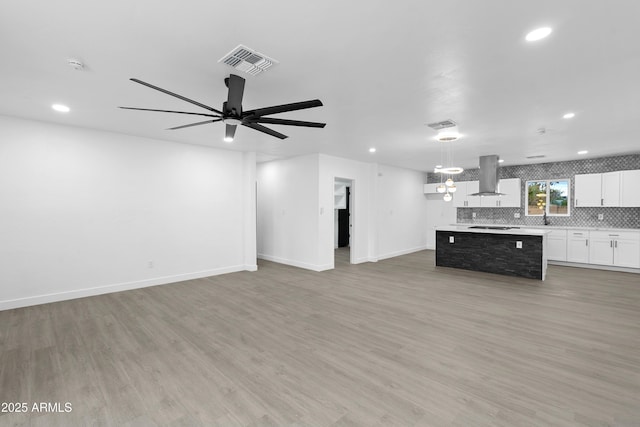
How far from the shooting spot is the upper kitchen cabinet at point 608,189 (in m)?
6.49

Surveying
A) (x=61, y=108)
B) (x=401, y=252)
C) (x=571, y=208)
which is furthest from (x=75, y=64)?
(x=571, y=208)

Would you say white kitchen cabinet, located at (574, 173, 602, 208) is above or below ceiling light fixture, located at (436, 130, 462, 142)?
below

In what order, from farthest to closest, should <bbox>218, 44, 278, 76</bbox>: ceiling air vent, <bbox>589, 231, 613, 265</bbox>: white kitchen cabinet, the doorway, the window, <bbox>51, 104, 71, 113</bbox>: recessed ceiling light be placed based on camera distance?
1. the doorway
2. the window
3. <bbox>589, 231, 613, 265</bbox>: white kitchen cabinet
4. <bbox>51, 104, 71, 113</bbox>: recessed ceiling light
5. <bbox>218, 44, 278, 76</bbox>: ceiling air vent

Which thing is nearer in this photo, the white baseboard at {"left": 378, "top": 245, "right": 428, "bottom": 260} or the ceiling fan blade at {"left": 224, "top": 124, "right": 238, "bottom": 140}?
the ceiling fan blade at {"left": 224, "top": 124, "right": 238, "bottom": 140}

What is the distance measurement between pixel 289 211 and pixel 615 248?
7.50m

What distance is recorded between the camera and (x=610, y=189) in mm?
6773

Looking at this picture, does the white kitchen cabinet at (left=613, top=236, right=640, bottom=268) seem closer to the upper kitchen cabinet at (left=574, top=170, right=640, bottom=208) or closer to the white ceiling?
the upper kitchen cabinet at (left=574, top=170, right=640, bottom=208)

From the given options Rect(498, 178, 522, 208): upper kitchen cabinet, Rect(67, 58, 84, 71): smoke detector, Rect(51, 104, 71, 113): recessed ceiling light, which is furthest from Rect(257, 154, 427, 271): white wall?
Rect(67, 58, 84, 71): smoke detector

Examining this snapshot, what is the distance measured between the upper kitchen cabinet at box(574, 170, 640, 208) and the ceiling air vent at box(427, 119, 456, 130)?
541 cm

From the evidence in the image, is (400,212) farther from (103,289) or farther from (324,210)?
(103,289)

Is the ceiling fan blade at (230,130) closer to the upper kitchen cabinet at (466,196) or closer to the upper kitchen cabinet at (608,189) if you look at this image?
the upper kitchen cabinet at (466,196)

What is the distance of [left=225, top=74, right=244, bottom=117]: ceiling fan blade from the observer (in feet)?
8.25

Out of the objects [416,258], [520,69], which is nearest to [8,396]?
[520,69]

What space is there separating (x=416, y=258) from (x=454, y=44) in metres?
6.89
